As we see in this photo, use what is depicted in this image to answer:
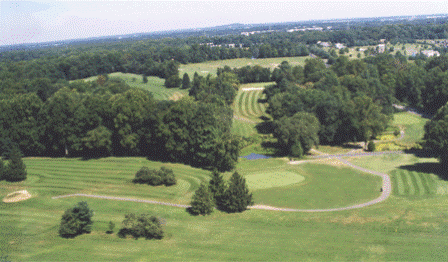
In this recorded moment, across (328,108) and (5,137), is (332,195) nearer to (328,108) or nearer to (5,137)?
(328,108)

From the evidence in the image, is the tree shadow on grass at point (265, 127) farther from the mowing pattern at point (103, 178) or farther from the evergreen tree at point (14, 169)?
the evergreen tree at point (14, 169)

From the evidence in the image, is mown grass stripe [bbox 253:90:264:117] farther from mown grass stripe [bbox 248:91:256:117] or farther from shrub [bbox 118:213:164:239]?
shrub [bbox 118:213:164:239]

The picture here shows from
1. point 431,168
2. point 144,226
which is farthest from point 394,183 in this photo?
point 144,226

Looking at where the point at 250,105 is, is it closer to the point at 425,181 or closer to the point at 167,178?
the point at 425,181

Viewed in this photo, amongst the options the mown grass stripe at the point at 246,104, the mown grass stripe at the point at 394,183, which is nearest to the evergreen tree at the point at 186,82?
the mown grass stripe at the point at 246,104

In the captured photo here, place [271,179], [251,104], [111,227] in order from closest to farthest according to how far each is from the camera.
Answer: [111,227] → [271,179] → [251,104]

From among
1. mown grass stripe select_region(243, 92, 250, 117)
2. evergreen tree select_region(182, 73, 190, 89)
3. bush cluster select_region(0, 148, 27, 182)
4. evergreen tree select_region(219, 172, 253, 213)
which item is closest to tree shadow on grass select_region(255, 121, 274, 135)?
mown grass stripe select_region(243, 92, 250, 117)
